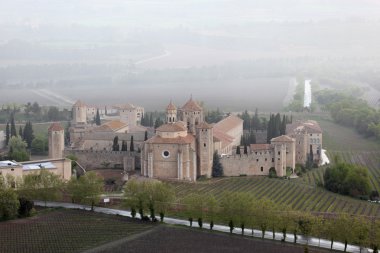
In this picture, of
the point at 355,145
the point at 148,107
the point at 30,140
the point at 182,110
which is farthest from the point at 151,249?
the point at 148,107

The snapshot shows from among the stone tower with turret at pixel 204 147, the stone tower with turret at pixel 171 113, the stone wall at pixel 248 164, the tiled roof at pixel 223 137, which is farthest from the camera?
the tiled roof at pixel 223 137

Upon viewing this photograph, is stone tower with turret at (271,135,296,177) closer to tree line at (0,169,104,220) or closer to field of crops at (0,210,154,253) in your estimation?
tree line at (0,169,104,220)

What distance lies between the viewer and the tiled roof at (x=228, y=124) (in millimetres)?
42006

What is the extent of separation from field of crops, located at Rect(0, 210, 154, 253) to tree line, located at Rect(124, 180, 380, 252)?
110 cm

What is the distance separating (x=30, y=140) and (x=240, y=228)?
1992 cm

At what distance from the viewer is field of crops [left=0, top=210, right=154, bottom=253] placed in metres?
22.9

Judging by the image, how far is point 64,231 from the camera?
24.5 metres

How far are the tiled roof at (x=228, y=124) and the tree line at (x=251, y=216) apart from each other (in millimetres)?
13561

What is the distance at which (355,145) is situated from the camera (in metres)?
45.2

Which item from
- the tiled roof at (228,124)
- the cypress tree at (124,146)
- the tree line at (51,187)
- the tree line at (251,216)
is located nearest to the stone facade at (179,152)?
the cypress tree at (124,146)

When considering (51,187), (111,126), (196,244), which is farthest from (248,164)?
(196,244)

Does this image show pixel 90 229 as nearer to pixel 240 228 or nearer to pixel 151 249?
pixel 151 249

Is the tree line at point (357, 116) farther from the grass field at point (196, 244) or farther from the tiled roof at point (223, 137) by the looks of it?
the grass field at point (196, 244)

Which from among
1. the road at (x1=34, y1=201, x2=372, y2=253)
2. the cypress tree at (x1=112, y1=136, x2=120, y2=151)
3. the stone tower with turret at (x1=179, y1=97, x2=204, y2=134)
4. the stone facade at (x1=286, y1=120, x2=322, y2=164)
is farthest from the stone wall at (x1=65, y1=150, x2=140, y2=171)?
the road at (x1=34, y1=201, x2=372, y2=253)
